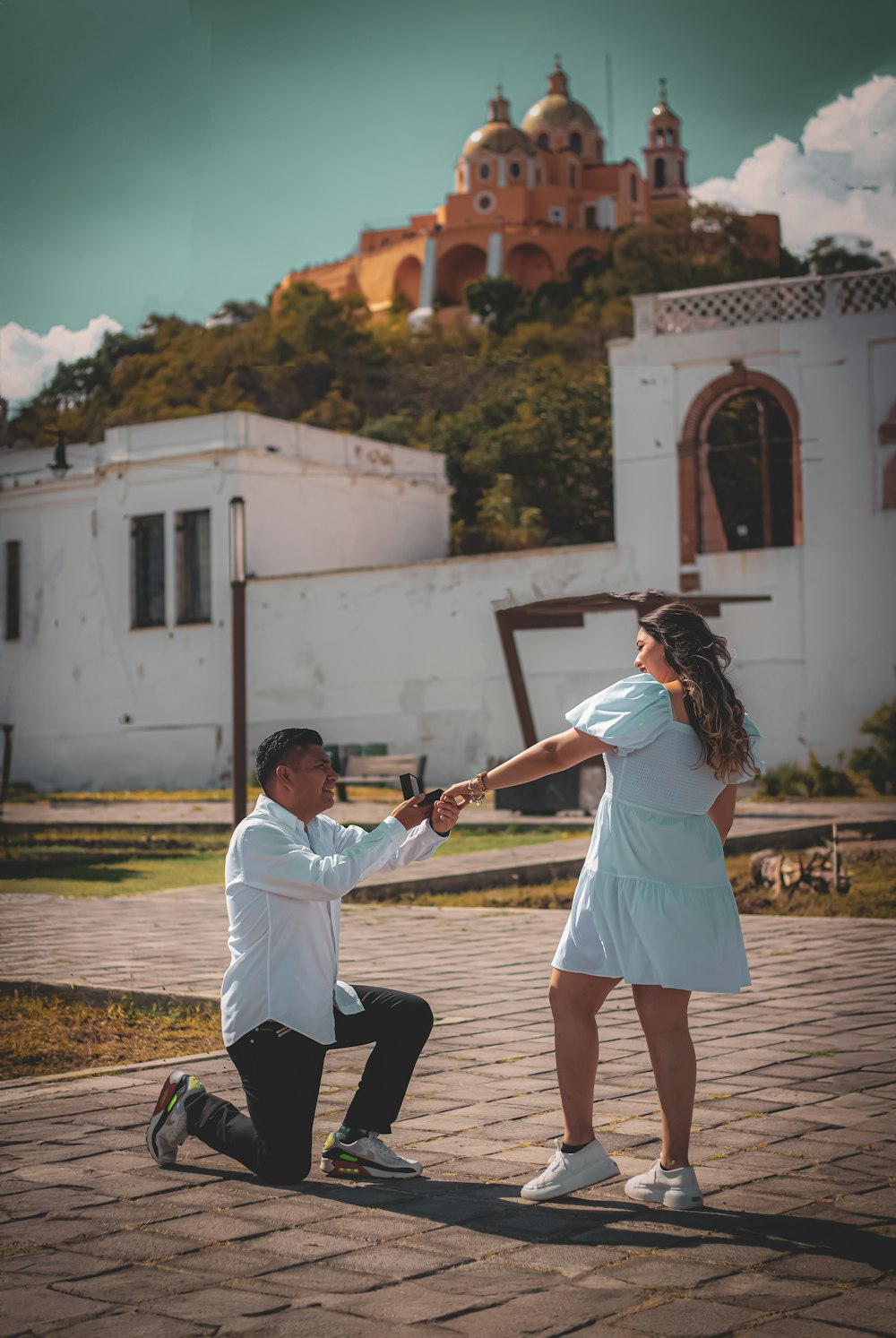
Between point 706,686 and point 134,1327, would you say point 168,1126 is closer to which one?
point 134,1327

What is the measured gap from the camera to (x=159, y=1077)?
576 cm

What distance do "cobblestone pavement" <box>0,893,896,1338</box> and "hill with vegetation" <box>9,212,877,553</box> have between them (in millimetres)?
11899

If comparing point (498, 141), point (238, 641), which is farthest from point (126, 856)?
point (498, 141)

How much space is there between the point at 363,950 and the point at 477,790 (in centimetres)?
460

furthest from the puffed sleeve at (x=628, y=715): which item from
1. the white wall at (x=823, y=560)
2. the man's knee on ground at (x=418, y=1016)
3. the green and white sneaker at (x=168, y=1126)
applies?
the white wall at (x=823, y=560)

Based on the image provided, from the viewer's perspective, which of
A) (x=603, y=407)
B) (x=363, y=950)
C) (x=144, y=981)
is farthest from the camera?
(x=603, y=407)

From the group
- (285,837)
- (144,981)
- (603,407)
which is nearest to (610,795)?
(285,837)

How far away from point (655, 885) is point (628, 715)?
1.56ft

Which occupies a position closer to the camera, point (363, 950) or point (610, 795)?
point (610, 795)

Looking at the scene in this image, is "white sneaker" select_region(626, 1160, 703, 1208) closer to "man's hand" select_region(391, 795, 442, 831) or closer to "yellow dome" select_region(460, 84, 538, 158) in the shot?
"man's hand" select_region(391, 795, 442, 831)

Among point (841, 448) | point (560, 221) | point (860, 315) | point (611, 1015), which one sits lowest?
point (611, 1015)

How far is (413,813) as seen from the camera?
4641 millimetres

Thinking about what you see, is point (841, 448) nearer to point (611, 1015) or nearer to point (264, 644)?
point (264, 644)

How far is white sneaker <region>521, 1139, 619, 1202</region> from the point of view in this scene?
4164 millimetres
